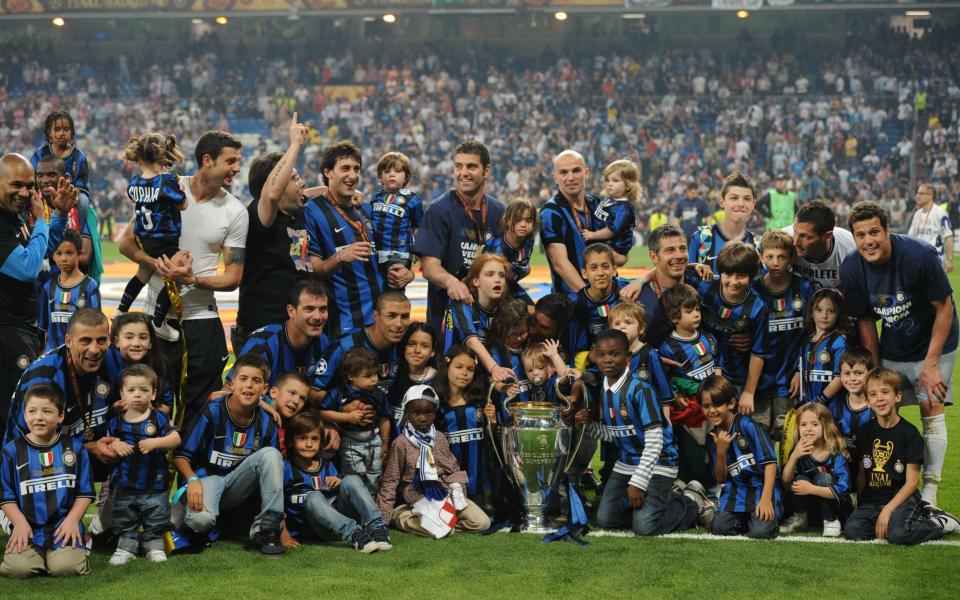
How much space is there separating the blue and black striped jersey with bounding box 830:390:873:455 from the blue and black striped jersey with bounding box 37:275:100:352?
189 inches

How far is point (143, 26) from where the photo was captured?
44.0 m

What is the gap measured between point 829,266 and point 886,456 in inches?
54.0

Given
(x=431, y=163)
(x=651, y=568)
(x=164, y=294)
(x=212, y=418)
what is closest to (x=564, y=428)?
(x=651, y=568)

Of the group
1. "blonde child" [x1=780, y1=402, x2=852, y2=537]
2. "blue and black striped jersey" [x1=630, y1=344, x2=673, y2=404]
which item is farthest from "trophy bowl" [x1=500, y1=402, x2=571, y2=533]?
"blonde child" [x1=780, y1=402, x2=852, y2=537]

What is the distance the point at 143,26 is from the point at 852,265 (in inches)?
1646

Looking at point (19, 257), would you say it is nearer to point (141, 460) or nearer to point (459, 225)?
point (141, 460)

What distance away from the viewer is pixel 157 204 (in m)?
6.48

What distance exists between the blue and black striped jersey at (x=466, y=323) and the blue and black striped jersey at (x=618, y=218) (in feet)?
3.97

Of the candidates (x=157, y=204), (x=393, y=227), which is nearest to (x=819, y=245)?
(x=393, y=227)

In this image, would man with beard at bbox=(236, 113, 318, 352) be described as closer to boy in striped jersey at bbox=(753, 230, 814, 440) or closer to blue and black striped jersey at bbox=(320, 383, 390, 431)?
blue and black striped jersey at bbox=(320, 383, 390, 431)

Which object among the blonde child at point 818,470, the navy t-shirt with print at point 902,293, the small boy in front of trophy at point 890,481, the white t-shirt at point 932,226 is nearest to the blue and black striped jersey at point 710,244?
the navy t-shirt with print at point 902,293

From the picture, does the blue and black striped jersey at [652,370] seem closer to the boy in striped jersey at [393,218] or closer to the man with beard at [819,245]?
the man with beard at [819,245]

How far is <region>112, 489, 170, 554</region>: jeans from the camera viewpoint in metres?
5.85

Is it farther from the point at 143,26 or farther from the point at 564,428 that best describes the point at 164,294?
the point at 143,26
